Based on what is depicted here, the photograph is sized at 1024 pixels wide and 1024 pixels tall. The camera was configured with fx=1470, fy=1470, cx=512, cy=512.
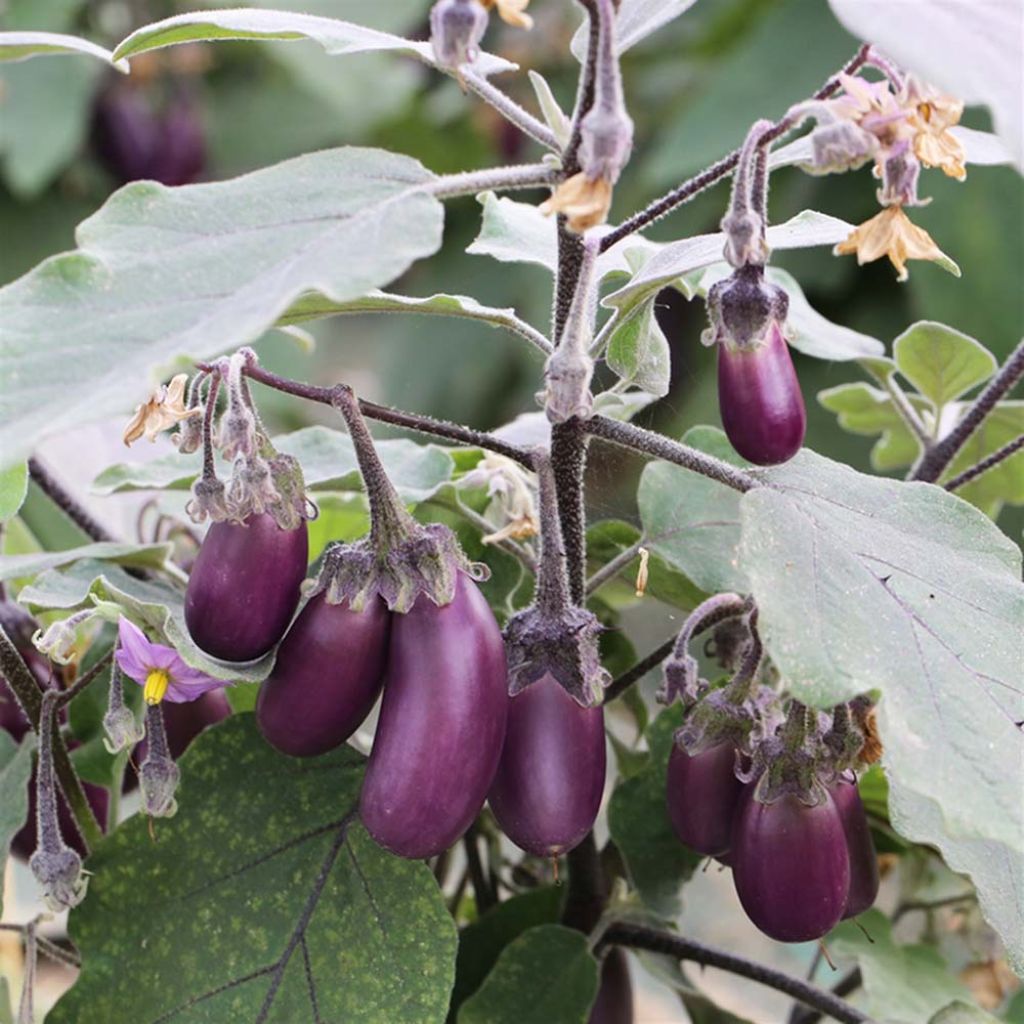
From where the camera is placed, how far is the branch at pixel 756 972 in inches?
18.6

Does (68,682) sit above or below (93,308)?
below

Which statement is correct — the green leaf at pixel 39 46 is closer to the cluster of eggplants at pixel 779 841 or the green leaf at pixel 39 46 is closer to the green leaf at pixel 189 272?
the green leaf at pixel 189 272

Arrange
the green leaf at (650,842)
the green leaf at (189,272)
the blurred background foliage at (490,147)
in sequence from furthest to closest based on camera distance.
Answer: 1. the blurred background foliage at (490,147)
2. the green leaf at (650,842)
3. the green leaf at (189,272)

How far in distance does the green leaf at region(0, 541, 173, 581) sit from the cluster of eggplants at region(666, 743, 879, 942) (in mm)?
177

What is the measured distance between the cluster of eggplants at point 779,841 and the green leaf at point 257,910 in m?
0.08

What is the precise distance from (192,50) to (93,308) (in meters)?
1.44

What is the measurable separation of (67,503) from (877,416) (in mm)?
334

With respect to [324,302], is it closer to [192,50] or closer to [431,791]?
[431,791]

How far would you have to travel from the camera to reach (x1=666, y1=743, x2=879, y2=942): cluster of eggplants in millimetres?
387

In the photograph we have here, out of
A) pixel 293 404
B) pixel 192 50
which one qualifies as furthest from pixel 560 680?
pixel 192 50

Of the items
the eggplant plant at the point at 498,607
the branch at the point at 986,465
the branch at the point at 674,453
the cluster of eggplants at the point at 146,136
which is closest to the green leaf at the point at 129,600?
the eggplant plant at the point at 498,607

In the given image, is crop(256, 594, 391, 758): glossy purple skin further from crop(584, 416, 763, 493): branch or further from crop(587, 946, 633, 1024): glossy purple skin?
crop(587, 946, 633, 1024): glossy purple skin

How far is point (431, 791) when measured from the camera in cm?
35

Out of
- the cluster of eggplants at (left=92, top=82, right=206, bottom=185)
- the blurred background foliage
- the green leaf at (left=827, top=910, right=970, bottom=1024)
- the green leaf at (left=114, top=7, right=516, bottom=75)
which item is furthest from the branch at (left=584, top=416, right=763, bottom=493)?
the cluster of eggplants at (left=92, top=82, right=206, bottom=185)
